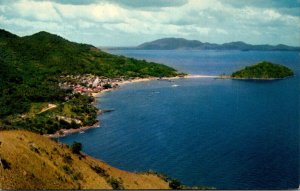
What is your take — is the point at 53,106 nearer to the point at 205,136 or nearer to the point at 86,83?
the point at 205,136

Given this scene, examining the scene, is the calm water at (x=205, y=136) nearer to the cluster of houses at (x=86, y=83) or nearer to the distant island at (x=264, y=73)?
the cluster of houses at (x=86, y=83)

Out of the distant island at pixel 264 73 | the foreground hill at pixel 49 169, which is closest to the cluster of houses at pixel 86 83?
the distant island at pixel 264 73

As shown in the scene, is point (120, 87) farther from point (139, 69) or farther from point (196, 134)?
point (196, 134)

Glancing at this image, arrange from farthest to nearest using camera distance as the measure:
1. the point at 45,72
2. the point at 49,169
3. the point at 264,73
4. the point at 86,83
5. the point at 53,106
Answer: the point at 264,73
the point at 45,72
the point at 86,83
the point at 53,106
the point at 49,169

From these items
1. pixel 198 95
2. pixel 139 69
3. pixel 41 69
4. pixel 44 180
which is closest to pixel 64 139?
pixel 44 180

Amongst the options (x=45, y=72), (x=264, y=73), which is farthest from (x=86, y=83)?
(x=264, y=73)

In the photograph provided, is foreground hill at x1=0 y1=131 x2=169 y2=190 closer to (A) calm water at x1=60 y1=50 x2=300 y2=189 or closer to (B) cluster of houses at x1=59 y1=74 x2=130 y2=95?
(A) calm water at x1=60 y1=50 x2=300 y2=189
